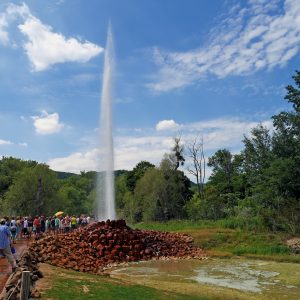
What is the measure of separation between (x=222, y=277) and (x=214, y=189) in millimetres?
57007

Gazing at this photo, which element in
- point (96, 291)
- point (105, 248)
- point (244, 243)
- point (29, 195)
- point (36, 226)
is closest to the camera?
point (96, 291)

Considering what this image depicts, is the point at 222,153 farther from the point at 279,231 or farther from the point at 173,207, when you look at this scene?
the point at 279,231

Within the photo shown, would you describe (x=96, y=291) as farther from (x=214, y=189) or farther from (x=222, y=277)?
(x=214, y=189)

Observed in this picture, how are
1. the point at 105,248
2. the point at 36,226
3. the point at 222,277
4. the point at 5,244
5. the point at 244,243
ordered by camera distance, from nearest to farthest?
the point at 5,244, the point at 222,277, the point at 105,248, the point at 244,243, the point at 36,226

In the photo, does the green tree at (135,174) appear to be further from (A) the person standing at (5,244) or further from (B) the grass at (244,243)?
(A) the person standing at (5,244)

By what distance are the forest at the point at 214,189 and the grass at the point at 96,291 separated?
70.3 ft

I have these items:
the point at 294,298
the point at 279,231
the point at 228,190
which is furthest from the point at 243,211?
the point at 228,190

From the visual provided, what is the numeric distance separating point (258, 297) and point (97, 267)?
9318 mm

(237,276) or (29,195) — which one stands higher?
(29,195)

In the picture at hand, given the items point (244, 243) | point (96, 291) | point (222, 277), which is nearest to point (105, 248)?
point (222, 277)

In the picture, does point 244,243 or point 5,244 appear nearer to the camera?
point 5,244

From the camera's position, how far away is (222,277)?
19.6 m

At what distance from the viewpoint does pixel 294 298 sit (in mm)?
15367

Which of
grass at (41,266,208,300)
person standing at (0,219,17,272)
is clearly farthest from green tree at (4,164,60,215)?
grass at (41,266,208,300)
